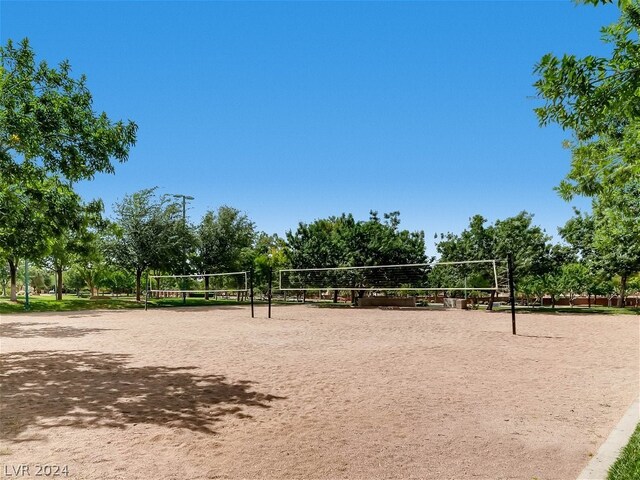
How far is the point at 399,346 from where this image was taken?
1214 cm

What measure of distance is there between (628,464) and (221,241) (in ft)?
131

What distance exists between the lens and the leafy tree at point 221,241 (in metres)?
41.4

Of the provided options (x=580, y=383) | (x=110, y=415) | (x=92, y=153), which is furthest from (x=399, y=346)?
(x=92, y=153)

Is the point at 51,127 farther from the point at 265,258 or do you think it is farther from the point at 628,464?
the point at 265,258

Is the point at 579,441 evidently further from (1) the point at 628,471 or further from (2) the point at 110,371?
(2) the point at 110,371

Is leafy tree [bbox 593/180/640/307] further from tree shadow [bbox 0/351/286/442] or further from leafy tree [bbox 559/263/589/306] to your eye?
tree shadow [bbox 0/351/286/442]

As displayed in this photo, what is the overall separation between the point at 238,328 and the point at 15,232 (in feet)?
27.4

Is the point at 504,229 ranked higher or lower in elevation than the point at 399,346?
higher

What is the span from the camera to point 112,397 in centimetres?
670

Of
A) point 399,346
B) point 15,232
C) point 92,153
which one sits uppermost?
point 92,153

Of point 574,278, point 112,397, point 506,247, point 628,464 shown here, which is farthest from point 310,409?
point 574,278

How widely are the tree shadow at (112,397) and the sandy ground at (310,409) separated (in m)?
0.03

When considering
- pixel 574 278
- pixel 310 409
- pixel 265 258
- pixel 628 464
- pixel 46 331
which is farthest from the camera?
pixel 265 258

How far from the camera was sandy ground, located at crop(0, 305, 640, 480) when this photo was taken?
4379mm
